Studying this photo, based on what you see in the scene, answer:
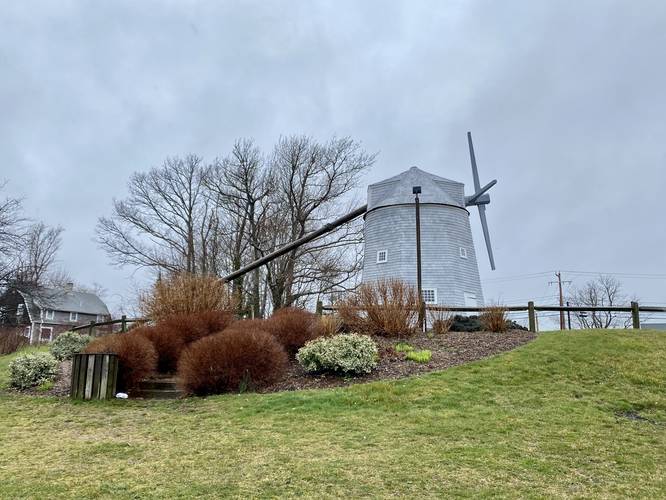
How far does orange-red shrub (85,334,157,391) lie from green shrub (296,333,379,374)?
3.25 meters

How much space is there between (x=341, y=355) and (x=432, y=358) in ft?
7.30

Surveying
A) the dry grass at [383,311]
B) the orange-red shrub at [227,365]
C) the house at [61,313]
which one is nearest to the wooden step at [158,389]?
the orange-red shrub at [227,365]

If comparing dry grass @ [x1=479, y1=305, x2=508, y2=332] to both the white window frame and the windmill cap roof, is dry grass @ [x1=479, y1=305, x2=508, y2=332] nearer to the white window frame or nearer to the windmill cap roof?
the white window frame

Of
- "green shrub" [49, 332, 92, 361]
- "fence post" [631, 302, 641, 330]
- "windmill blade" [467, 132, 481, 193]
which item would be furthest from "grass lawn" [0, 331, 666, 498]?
"windmill blade" [467, 132, 481, 193]

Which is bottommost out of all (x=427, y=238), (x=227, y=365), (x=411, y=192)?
(x=227, y=365)

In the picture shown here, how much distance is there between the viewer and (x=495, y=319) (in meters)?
14.5

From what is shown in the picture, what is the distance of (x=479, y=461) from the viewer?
5.40 metres

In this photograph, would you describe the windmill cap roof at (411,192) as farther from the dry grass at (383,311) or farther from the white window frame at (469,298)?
the dry grass at (383,311)

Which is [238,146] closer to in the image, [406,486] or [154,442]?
[154,442]

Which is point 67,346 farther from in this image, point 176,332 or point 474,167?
point 474,167

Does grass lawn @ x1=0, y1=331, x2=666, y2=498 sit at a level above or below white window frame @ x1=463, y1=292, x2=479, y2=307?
below

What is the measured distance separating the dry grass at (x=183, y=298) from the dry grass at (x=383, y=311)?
4.22 metres

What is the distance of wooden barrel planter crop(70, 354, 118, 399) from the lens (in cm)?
997

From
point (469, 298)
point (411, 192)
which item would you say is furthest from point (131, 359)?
point (411, 192)
